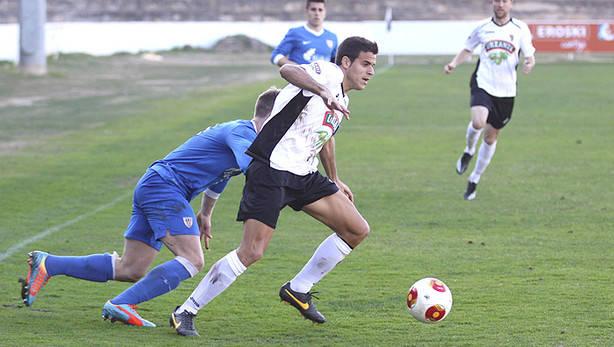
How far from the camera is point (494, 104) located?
12297 mm

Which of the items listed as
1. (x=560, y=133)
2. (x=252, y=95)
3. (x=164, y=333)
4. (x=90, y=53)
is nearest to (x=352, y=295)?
(x=164, y=333)

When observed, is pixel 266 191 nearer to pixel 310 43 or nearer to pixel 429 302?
pixel 429 302

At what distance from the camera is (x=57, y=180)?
511 inches

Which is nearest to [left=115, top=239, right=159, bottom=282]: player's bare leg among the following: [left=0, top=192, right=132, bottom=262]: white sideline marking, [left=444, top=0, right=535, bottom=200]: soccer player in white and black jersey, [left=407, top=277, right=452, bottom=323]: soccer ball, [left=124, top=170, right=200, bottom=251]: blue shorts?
[left=124, top=170, right=200, bottom=251]: blue shorts

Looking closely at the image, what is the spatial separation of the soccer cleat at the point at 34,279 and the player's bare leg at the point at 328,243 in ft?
4.66

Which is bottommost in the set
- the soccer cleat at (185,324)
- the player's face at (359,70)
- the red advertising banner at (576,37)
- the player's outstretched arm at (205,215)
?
the red advertising banner at (576,37)

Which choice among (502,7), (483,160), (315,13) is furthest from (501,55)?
(315,13)

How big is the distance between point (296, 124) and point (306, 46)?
23.4 ft

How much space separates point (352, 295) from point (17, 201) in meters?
5.26

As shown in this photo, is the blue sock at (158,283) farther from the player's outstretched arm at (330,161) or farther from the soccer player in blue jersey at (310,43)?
the soccer player in blue jersey at (310,43)

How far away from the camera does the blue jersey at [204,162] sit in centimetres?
632

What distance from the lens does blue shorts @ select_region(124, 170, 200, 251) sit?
626 centimetres

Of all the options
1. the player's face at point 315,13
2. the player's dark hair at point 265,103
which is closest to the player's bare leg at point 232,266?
the player's dark hair at point 265,103

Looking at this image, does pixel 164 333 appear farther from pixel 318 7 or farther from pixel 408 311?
pixel 318 7
